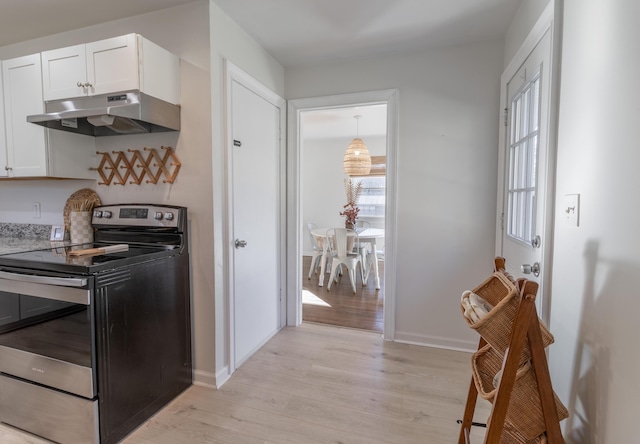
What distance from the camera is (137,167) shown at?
212 centimetres

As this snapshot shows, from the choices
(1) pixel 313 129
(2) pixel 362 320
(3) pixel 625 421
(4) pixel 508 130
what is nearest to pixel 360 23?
(4) pixel 508 130

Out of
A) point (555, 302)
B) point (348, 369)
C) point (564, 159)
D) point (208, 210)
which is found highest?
point (564, 159)

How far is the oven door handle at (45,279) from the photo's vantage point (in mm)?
1434

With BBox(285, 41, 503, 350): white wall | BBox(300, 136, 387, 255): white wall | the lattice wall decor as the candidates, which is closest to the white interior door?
the lattice wall decor

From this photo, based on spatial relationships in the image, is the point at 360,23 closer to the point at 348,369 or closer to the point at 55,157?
the point at 55,157

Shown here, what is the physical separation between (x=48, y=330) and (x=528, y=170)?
2.65 meters

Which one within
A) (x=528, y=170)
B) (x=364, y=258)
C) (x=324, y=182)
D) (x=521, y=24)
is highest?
(x=521, y=24)

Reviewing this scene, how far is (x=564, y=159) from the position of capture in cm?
135

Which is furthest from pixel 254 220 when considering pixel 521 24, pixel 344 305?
pixel 521 24

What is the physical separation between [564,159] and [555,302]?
23.9 inches

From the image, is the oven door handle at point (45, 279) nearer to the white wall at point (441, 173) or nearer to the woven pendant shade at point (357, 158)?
the white wall at point (441, 173)

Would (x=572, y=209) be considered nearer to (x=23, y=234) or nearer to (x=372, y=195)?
(x=23, y=234)

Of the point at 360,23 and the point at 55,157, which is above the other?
the point at 360,23

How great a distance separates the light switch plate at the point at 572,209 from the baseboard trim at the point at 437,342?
1644 millimetres
